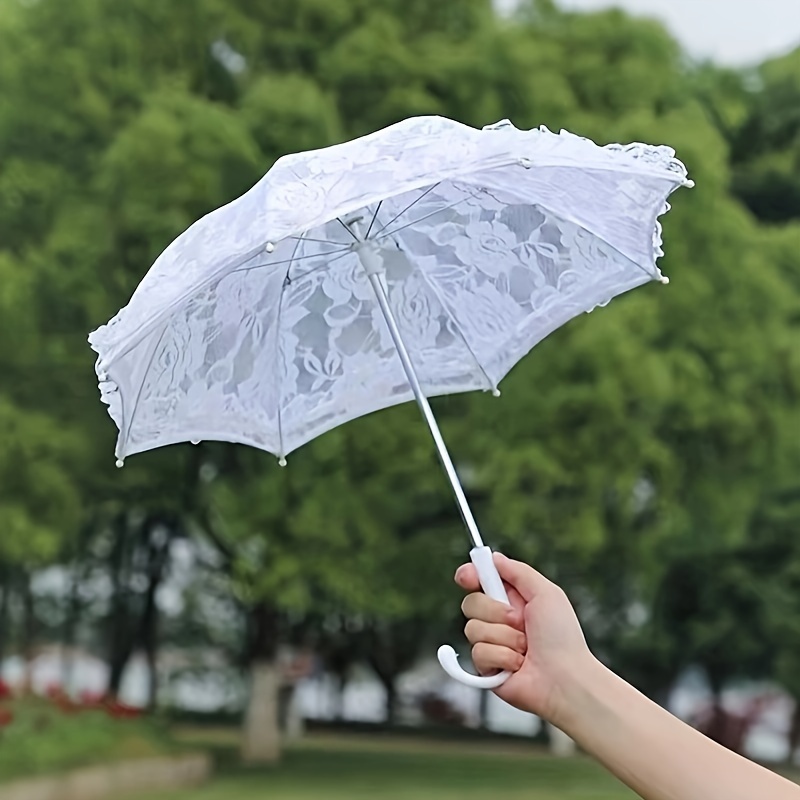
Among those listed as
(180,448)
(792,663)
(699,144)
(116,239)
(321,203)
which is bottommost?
(792,663)

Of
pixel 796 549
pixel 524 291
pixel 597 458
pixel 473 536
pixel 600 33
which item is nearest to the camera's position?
pixel 473 536

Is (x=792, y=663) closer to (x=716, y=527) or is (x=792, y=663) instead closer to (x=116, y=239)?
(x=716, y=527)

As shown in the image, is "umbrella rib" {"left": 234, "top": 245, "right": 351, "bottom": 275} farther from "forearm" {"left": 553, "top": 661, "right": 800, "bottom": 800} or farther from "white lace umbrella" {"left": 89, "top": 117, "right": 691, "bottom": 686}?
"forearm" {"left": 553, "top": 661, "right": 800, "bottom": 800}

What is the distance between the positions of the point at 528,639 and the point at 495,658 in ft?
0.10

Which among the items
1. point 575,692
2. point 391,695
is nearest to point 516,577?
point 575,692

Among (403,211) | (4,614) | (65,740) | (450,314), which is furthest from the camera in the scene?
(4,614)

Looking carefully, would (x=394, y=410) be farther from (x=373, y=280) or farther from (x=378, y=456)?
(x=373, y=280)

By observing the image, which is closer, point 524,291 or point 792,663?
point 524,291

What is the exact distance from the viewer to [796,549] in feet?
15.4

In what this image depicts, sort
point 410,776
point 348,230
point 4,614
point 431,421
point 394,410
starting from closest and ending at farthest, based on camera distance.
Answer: point 431,421 < point 348,230 < point 394,410 < point 410,776 < point 4,614

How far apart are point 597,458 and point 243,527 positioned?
Answer: 4.13ft

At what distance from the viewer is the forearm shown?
0.66 meters

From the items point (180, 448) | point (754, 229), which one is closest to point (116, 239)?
point (180, 448)

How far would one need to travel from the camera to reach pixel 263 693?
448 cm
